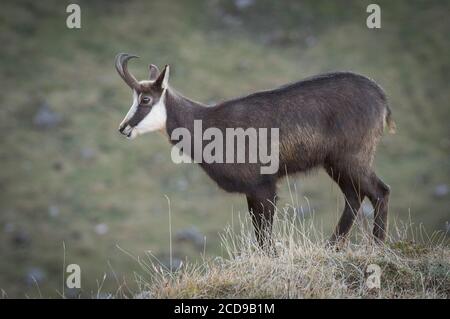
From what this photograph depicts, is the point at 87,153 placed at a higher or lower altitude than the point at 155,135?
lower

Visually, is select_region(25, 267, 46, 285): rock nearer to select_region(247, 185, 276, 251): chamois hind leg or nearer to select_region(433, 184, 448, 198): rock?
select_region(433, 184, 448, 198): rock

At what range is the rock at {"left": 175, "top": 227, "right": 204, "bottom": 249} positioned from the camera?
152 feet

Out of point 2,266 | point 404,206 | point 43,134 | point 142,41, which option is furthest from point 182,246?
point 142,41

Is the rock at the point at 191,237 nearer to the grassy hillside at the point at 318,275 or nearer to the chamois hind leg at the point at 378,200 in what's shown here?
the chamois hind leg at the point at 378,200

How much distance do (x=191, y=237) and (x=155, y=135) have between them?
1616cm

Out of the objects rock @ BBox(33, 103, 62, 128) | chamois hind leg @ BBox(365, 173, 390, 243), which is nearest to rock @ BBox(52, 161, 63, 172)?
rock @ BBox(33, 103, 62, 128)

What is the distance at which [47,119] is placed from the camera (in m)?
62.0

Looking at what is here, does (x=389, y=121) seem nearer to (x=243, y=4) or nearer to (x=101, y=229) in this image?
(x=101, y=229)

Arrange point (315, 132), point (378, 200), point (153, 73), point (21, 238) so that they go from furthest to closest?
point (21, 238) → point (153, 73) → point (315, 132) → point (378, 200)

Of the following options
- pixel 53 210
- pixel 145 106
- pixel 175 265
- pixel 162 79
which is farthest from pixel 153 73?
pixel 53 210

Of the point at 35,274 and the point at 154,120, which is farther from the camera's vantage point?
the point at 35,274

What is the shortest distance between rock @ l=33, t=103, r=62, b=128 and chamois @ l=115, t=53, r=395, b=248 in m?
52.2

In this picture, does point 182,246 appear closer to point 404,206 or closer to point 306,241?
point 404,206

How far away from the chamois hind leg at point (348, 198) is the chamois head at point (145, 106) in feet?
9.93
